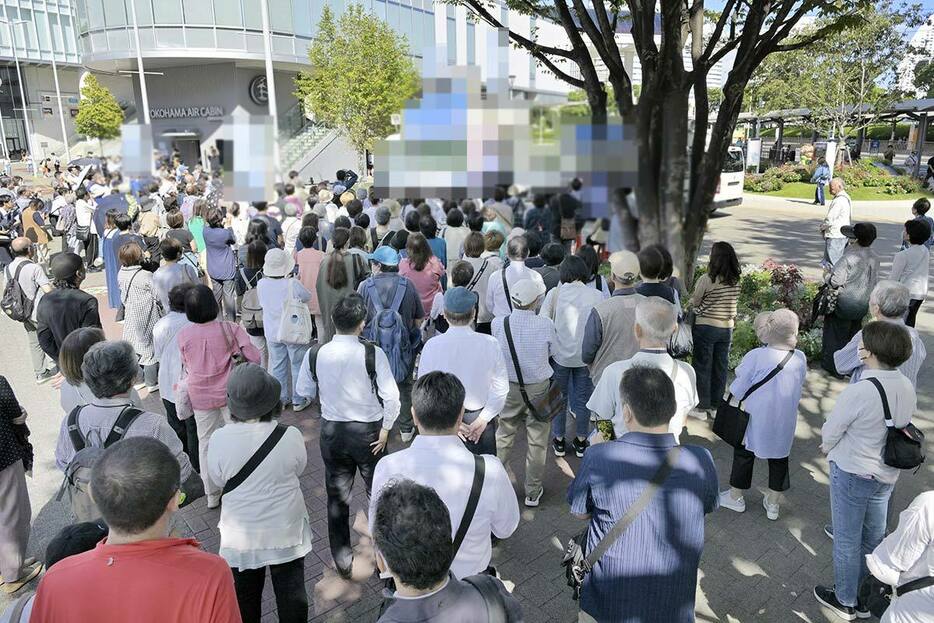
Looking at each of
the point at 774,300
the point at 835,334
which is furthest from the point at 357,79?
the point at 774,300

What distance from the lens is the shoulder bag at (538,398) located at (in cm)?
467

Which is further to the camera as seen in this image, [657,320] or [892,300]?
[892,300]

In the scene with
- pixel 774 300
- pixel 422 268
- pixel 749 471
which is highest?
pixel 422 268

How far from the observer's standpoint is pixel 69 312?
6039 millimetres

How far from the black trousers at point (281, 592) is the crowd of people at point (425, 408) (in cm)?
1

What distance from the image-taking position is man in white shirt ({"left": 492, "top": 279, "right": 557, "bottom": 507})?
4656mm

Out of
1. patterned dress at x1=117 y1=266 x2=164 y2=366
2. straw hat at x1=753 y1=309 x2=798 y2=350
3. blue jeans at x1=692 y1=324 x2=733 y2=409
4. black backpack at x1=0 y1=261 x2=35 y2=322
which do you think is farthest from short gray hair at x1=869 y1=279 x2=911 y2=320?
black backpack at x1=0 y1=261 x2=35 y2=322

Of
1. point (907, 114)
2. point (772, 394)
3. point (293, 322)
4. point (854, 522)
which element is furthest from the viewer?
point (907, 114)

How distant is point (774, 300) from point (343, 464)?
7.06 meters

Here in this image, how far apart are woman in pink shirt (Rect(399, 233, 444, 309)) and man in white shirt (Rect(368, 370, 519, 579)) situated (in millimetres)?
3483

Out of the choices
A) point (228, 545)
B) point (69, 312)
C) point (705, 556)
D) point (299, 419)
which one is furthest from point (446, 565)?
point (69, 312)

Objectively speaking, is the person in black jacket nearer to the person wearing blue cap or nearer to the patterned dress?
the patterned dress

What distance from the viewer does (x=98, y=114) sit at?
2.14 meters

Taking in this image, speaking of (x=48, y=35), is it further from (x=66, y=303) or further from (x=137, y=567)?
(x=66, y=303)
